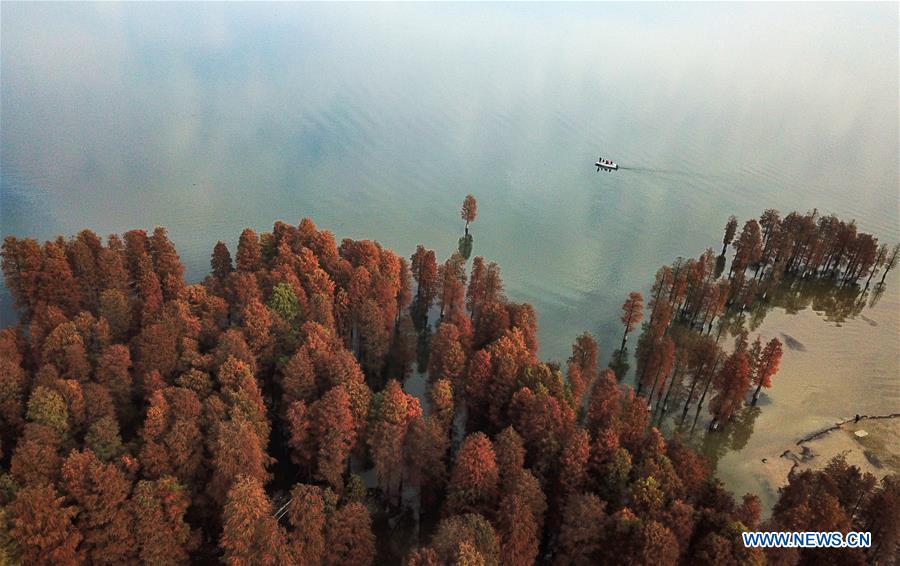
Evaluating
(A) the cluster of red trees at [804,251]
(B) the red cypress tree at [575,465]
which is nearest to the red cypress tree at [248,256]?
(B) the red cypress tree at [575,465]

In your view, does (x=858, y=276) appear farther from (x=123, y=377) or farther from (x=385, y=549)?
(x=123, y=377)

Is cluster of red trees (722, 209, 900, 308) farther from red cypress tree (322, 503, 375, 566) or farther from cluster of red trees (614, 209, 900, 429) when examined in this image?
red cypress tree (322, 503, 375, 566)

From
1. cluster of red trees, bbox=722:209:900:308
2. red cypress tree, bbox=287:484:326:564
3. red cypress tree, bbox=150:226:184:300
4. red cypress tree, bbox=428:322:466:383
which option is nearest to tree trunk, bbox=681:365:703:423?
red cypress tree, bbox=428:322:466:383

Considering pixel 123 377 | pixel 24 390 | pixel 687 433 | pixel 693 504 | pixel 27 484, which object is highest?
pixel 687 433

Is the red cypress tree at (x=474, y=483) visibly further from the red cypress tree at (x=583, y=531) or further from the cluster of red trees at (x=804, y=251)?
the cluster of red trees at (x=804, y=251)

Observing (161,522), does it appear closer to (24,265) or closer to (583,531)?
(583,531)

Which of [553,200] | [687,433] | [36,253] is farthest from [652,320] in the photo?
[36,253]

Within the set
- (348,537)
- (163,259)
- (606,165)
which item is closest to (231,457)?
(348,537)

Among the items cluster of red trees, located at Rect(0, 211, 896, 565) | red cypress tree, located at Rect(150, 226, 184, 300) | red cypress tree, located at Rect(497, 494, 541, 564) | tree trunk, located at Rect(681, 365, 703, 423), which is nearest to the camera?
cluster of red trees, located at Rect(0, 211, 896, 565)
